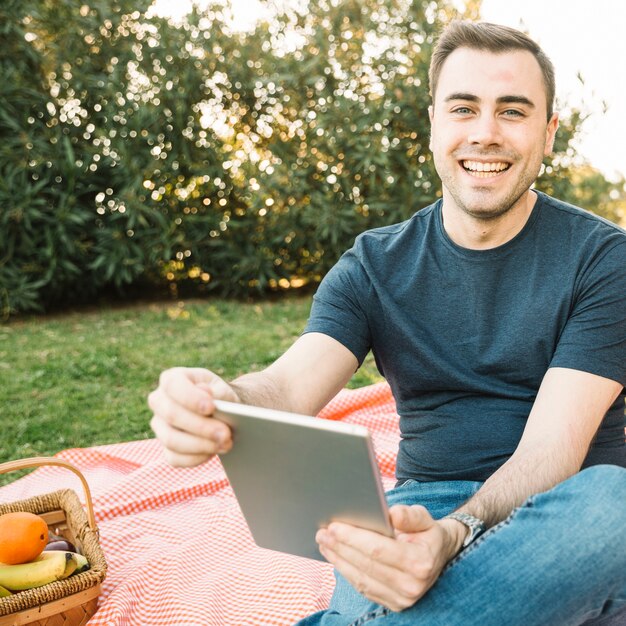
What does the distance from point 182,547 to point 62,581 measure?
25.9 inches

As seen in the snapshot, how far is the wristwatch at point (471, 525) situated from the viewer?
4.74 feet

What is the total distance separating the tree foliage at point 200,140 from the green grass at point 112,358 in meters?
0.43

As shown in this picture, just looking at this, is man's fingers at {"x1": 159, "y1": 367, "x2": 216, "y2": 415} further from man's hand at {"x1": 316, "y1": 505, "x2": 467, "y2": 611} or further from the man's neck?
the man's neck

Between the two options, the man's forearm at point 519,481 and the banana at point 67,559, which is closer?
the man's forearm at point 519,481

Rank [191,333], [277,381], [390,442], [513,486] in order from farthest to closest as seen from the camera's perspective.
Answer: [191,333] → [390,442] → [277,381] → [513,486]

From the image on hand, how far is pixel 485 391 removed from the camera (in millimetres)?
1930

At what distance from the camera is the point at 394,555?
4.19ft

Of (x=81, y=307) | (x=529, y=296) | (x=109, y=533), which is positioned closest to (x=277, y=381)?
(x=529, y=296)

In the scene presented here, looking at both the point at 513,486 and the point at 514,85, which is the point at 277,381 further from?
the point at 514,85

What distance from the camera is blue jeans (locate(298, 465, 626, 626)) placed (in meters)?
1.34

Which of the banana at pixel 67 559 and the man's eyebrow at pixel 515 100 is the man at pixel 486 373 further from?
the banana at pixel 67 559

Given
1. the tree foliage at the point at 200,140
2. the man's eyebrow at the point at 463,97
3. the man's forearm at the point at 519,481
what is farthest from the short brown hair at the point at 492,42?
the tree foliage at the point at 200,140

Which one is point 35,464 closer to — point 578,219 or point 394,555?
point 394,555

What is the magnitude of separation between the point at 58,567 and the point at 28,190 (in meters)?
5.10
